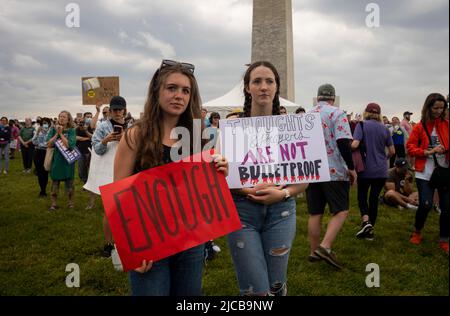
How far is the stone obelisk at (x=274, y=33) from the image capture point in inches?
727

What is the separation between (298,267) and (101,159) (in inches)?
109

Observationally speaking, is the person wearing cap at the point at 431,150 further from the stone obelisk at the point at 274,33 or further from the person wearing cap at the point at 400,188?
the stone obelisk at the point at 274,33

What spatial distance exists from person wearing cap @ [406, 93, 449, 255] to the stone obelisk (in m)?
14.6

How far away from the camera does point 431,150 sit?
455cm

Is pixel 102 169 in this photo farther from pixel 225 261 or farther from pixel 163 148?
pixel 163 148

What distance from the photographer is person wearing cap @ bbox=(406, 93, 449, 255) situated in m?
4.52

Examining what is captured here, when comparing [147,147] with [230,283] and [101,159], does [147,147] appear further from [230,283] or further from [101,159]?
[101,159]

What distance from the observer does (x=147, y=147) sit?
1.88 m

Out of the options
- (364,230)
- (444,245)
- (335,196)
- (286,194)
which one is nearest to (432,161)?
(444,245)

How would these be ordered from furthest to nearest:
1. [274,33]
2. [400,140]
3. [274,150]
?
[274,33], [400,140], [274,150]

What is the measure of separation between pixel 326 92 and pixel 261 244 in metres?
2.70

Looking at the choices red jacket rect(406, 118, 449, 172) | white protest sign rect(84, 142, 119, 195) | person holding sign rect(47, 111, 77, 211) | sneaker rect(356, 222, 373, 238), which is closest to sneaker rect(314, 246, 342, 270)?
sneaker rect(356, 222, 373, 238)
